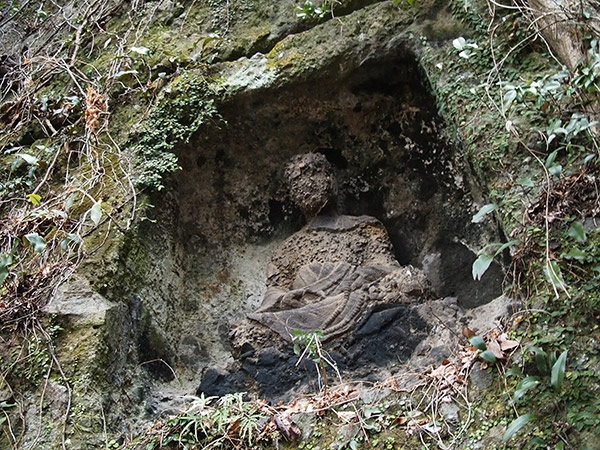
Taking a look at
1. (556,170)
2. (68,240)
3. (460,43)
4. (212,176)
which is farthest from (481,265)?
(212,176)

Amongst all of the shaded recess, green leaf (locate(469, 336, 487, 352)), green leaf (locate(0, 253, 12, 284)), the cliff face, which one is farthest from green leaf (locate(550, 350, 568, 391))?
green leaf (locate(0, 253, 12, 284))

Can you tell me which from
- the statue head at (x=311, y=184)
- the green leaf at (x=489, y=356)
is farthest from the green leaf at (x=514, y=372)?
the statue head at (x=311, y=184)

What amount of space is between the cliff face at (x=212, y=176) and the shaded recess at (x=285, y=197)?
0.04ft

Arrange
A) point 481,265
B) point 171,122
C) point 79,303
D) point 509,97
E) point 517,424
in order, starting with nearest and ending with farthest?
point 517,424
point 481,265
point 509,97
point 79,303
point 171,122

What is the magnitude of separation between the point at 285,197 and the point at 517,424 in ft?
10.3

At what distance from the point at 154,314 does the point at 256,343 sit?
79cm

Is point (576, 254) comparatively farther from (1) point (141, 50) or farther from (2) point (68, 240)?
(1) point (141, 50)

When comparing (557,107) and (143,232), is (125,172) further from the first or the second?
(557,107)

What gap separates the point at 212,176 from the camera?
521cm

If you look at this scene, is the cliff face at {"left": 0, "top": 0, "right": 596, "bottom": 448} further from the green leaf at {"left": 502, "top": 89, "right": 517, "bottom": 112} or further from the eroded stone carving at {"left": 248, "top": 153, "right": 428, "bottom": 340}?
the green leaf at {"left": 502, "top": 89, "right": 517, "bottom": 112}

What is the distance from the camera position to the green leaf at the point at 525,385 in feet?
8.90

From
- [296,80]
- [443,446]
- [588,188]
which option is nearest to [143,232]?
[296,80]

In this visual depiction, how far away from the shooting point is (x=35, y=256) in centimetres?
405

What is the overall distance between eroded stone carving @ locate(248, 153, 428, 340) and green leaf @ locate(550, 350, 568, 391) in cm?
144
